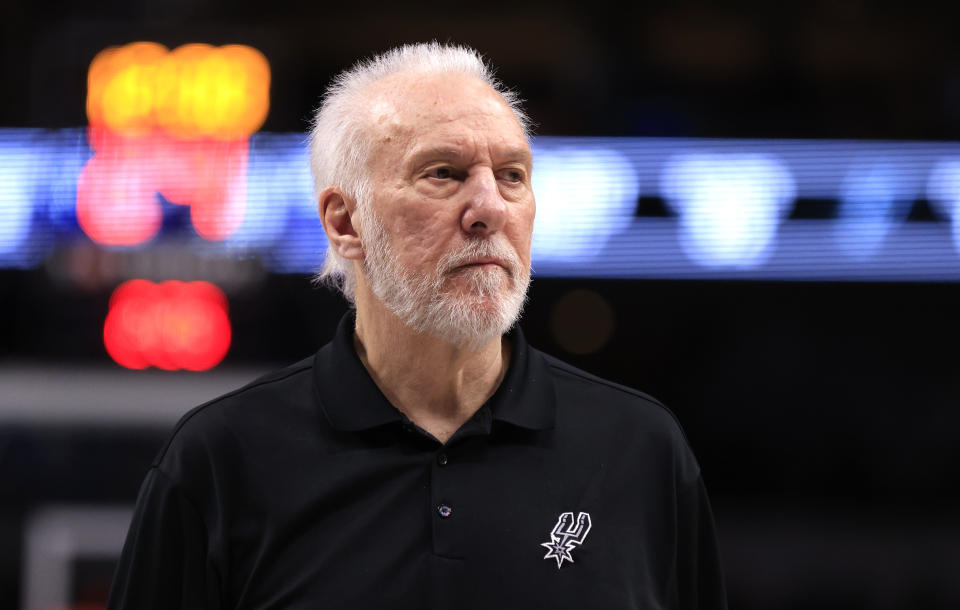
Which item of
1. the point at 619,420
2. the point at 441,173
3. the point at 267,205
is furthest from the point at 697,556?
the point at 267,205

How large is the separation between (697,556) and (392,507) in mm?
473

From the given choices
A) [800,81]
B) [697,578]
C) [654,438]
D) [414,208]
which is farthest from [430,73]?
[800,81]

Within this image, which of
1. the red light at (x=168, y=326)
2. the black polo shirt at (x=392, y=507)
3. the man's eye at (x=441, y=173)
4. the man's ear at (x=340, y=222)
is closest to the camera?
the black polo shirt at (x=392, y=507)

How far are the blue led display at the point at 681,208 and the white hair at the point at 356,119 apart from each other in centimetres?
233

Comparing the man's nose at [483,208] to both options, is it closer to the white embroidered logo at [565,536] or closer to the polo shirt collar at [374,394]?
the polo shirt collar at [374,394]

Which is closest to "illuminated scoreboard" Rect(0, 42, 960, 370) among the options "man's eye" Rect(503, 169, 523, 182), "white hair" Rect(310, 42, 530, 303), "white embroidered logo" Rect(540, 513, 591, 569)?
"white hair" Rect(310, 42, 530, 303)

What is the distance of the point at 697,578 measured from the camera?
5.51 feet

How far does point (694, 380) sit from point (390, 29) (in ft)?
5.47

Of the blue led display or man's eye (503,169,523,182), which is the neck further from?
the blue led display

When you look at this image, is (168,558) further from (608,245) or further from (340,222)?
(608,245)

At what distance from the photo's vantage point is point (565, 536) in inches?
58.8

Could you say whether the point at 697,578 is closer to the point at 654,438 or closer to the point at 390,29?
the point at 654,438

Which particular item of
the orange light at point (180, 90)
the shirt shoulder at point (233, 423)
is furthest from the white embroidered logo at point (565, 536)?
the orange light at point (180, 90)

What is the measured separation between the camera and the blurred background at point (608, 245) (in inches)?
161
